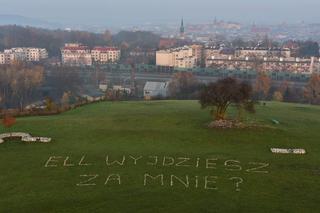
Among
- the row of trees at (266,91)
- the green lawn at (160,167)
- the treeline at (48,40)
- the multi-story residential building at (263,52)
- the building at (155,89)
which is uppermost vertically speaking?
the treeline at (48,40)

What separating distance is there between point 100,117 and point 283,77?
223 feet

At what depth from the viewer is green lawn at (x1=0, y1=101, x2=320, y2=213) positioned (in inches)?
757

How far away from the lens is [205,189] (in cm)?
2064

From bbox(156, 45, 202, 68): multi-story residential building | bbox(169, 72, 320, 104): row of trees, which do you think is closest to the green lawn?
bbox(169, 72, 320, 104): row of trees

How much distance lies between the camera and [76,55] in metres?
131

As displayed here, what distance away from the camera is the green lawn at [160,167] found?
19.2 metres

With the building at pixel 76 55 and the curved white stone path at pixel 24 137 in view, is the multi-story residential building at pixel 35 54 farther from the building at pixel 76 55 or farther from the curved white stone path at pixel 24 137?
the curved white stone path at pixel 24 137

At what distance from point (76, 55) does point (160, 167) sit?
364 feet

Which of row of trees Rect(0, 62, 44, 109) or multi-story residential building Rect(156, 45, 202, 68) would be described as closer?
row of trees Rect(0, 62, 44, 109)

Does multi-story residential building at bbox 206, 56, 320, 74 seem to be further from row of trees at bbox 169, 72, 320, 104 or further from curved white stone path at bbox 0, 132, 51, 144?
curved white stone path at bbox 0, 132, 51, 144

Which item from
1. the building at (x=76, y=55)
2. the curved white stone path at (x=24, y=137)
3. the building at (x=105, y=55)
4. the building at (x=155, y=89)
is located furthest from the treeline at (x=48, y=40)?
the curved white stone path at (x=24, y=137)

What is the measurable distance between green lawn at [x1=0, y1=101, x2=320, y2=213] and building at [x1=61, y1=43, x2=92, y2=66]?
94819 mm

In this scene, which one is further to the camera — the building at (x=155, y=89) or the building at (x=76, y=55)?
the building at (x=76, y=55)

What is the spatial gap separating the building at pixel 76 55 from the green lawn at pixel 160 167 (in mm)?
94819
